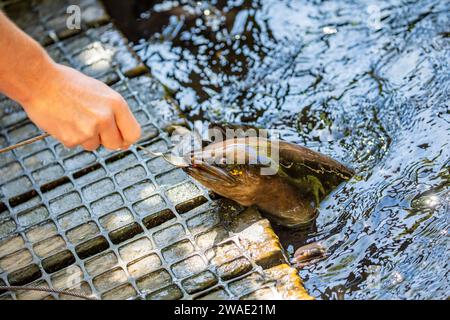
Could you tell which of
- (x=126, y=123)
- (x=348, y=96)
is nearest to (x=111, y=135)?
(x=126, y=123)

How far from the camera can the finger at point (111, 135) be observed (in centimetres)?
283

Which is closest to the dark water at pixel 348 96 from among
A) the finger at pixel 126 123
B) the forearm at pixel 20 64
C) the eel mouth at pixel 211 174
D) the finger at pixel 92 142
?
the eel mouth at pixel 211 174

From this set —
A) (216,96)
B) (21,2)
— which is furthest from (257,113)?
(21,2)

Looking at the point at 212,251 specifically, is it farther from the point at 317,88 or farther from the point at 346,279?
the point at 317,88

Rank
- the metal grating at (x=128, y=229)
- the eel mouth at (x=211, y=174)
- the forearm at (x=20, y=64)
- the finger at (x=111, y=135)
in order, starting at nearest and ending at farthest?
the forearm at (x=20, y=64) → the finger at (x=111, y=135) → the metal grating at (x=128, y=229) → the eel mouth at (x=211, y=174)

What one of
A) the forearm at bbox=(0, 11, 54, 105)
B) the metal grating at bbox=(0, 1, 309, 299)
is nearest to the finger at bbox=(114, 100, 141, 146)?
the forearm at bbox=(0, 11, 54, 105)

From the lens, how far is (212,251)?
349 cm

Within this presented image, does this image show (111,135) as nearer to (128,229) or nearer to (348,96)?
(128,229)

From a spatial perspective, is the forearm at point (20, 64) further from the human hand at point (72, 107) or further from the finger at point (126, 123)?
the finger at point (126, 123)

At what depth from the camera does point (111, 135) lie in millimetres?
2893

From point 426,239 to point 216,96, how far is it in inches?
76.0

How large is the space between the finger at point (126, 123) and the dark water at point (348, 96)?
3.79ft

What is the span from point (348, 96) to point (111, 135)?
2.10 metres

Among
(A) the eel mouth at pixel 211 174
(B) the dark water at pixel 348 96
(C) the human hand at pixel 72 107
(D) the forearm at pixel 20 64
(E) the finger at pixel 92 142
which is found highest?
(D) the forearm at pixel 20 64
